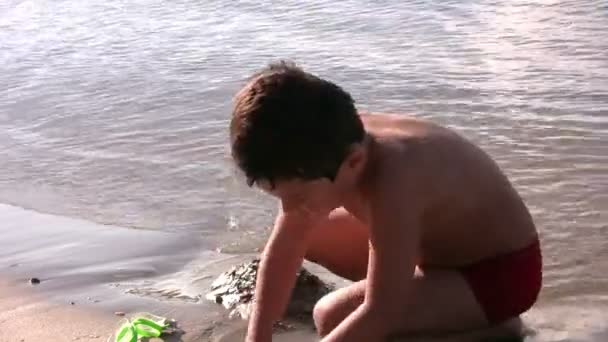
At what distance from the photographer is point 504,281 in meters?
2.84

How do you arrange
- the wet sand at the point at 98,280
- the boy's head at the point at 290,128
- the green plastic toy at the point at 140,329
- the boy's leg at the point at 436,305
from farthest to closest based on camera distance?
the wet sand at the point at 98,280 → the green plastic toy at the point at 140,329 → the boy's leg at the point at 436,305 → the boy's head at the point at 290,128

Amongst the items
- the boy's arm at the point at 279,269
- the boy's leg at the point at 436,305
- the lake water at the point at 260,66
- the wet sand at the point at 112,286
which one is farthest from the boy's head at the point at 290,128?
the lake water at the point at 260,66

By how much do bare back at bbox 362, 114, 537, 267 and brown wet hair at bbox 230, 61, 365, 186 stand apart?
227 mm

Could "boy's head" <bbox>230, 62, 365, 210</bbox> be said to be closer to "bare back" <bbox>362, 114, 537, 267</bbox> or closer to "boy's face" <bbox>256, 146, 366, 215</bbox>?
"boy's face" <bbox>256, 146, 366, 215</bbox>

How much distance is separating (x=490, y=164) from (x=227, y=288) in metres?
1.13

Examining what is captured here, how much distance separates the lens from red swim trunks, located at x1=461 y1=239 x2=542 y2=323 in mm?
2840

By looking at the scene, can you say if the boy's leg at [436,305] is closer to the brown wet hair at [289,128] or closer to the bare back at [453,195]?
the bare back at [453,195]

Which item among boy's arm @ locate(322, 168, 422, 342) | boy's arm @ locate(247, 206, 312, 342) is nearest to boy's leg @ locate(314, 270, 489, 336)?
boy's arm @ locate(247, 206, 312, 342)

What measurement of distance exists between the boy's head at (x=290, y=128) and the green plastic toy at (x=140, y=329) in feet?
3.29

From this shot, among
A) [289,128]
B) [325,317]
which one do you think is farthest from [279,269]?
[289,128]

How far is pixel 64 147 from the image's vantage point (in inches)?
225

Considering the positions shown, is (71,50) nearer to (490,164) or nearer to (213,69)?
(213,69)

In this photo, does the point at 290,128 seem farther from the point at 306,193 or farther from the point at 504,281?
the point at 504,281

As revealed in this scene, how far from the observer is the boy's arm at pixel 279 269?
284 centimetres
